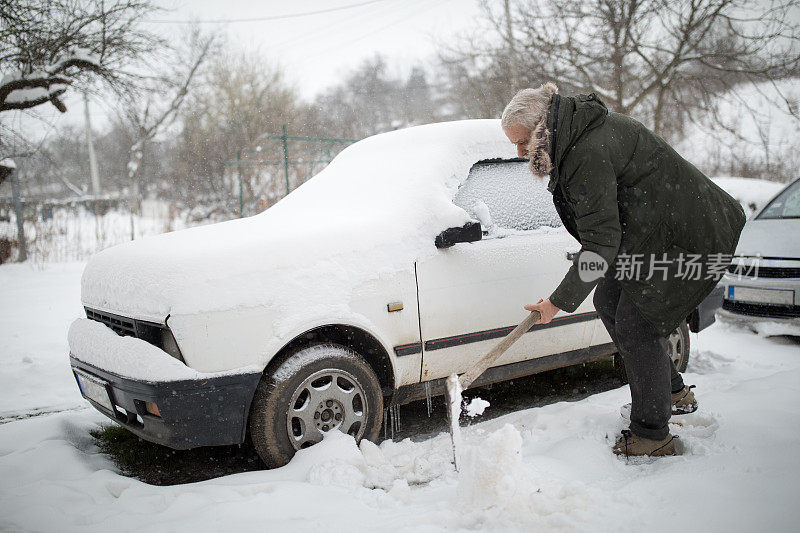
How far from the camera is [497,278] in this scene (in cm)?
305

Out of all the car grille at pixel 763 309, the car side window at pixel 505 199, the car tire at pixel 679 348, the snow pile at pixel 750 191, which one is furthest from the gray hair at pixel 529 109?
the snow pile at pixel 750 191

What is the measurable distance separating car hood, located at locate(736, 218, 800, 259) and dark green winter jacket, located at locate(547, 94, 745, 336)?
9.47ft

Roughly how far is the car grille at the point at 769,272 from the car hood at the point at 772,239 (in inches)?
5.1

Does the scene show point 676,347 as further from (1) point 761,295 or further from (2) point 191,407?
(2) point 191,407

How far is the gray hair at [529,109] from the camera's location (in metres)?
2.31

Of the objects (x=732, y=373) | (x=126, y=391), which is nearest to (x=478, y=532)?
(x=126, y=391)

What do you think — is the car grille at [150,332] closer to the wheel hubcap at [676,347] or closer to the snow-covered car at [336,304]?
the snow-covered car at [336,304]

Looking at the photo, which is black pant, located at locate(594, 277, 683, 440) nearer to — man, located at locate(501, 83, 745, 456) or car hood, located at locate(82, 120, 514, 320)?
man, located at locate(501, 83, 745, 456)

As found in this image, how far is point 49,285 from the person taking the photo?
341 inches

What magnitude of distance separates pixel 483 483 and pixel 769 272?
4028 millimetres

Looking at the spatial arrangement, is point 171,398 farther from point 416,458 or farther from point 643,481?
point 643,481

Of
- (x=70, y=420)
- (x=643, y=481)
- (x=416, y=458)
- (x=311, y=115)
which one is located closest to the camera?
(x=643, y=481)

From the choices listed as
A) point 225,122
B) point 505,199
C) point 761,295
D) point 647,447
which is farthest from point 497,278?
point 225,122

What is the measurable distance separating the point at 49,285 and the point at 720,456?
956 centimetres
